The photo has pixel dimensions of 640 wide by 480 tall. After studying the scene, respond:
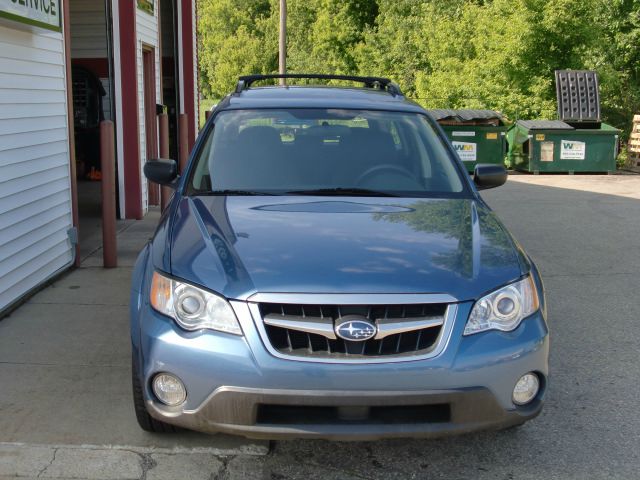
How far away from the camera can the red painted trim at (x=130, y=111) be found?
33.6 feet

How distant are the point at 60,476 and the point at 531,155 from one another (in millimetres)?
15973

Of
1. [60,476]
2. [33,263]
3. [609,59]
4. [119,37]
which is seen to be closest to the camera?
[60,476]

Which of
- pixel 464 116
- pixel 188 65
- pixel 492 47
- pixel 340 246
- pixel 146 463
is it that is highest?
pixel 492 47

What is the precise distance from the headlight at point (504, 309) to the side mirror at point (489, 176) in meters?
1.63

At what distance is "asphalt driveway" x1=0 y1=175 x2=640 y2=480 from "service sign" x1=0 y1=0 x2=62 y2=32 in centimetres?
214

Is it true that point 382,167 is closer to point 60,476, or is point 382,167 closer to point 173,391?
point 173,391

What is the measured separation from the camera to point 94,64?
13.2 metres

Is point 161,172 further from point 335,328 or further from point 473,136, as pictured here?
point 473,136

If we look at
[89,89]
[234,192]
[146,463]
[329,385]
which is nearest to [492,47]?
[89,89]

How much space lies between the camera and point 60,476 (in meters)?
3.53

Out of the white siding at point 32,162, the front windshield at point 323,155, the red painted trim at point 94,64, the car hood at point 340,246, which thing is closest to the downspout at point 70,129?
the white siding at point 32,162

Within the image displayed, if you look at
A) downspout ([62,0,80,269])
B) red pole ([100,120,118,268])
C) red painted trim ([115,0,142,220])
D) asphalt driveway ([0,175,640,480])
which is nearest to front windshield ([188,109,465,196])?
asphalt driveway ([0,175,640,480])

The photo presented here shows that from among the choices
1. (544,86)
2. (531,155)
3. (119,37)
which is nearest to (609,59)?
(544,86)

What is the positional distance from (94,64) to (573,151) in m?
10.7
